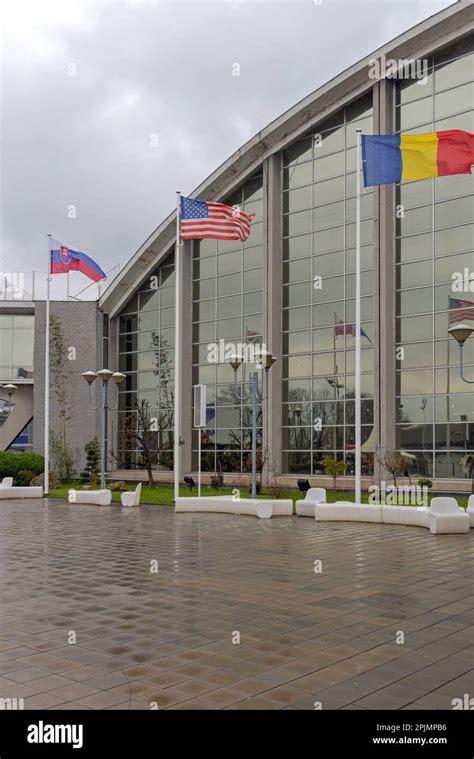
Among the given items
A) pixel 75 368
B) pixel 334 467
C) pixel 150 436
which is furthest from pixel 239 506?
pixel 75 368

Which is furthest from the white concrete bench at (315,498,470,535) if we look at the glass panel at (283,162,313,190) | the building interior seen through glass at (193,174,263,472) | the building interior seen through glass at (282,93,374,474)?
the glass panel at (283,162,313,190)

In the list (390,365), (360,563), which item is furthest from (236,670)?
(390,365)

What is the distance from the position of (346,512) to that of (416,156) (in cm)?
903

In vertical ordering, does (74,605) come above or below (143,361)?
below

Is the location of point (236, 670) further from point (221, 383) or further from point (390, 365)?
point (221, 383)

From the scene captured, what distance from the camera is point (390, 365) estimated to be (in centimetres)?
2842

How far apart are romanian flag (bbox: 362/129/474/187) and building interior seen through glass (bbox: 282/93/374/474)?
10.7 meters

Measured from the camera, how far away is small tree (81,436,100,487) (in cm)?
3667

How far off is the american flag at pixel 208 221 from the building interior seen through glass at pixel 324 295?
886 centimetres

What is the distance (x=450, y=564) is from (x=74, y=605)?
6.01m

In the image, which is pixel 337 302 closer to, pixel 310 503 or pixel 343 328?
pixel 343 328

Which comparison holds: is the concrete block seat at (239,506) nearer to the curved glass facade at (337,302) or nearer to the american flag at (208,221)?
the american flag at (208,221)

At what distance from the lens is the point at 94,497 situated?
2538cm

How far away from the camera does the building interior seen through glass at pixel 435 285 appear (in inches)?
1061
